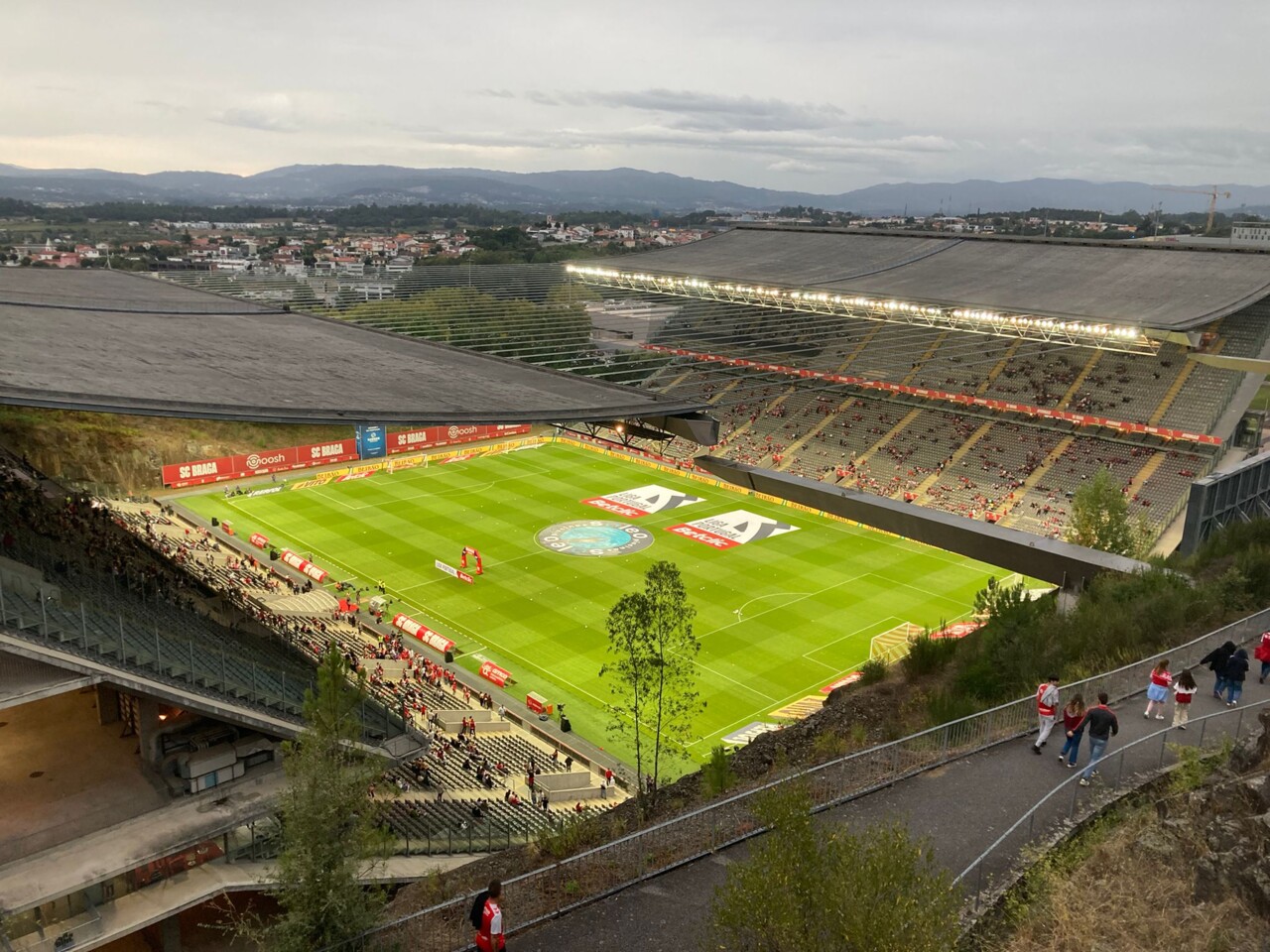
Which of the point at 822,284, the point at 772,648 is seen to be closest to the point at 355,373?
the point at 772,648

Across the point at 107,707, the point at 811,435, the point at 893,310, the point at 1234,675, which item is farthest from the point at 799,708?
the point at 811,435

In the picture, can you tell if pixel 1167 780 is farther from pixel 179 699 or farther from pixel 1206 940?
pixel 179 699

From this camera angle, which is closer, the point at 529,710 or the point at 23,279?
the point at 529,710

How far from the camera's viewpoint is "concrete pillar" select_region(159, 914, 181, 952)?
15742 mm

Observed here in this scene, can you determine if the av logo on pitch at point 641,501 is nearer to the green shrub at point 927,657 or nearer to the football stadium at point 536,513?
the football stadium at point 536,513

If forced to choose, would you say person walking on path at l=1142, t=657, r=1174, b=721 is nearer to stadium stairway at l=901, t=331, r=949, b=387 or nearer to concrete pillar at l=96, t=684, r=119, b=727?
concrete pillar at l=96, t=684, r=119, b=727

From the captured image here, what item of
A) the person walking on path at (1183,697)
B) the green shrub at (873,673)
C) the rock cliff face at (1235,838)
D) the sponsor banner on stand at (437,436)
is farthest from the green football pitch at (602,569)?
the rock cliff face at (1235,838)

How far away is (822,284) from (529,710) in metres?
29.0

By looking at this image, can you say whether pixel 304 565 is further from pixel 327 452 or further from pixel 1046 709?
pixel 1046 709

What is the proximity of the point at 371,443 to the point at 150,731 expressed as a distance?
39.1 m

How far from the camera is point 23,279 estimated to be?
128 ft

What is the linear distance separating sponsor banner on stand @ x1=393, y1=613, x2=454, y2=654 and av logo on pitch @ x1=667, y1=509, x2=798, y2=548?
1482 centimetres

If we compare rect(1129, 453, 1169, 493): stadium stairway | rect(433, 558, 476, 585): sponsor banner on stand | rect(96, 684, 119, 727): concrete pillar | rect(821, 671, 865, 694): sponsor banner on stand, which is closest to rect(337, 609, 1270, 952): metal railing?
rect(96, 684, 119, 727): concrete pillar

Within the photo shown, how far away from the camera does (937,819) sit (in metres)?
11.3
